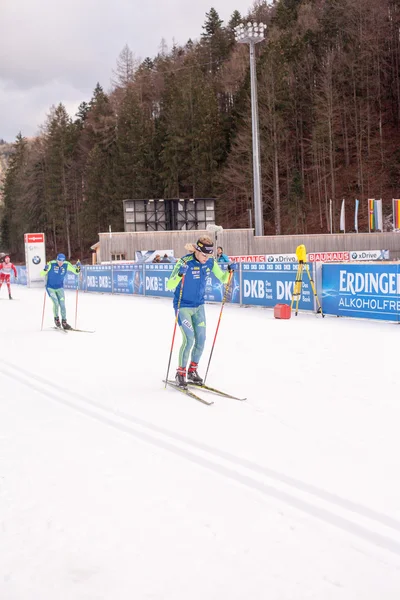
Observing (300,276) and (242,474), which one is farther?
(300,276)

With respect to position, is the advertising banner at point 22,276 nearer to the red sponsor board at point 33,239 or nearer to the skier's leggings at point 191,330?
the red sponsor board at point 33,239

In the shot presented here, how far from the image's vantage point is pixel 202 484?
4.54m

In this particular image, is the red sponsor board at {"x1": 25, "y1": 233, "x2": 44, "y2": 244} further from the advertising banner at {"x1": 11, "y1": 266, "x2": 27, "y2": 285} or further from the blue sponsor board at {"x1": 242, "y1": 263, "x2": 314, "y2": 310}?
the blue sponsor board at {"x1": 242, "y1": 263, "x2": 314, "y2": 310}

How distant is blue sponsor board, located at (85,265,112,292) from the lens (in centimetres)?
2930

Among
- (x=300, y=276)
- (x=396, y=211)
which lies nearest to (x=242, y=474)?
(x=300, y=276)

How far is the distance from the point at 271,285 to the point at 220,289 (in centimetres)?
288

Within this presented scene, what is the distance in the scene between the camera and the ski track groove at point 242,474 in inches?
149

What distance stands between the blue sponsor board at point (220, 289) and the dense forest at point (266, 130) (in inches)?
1247

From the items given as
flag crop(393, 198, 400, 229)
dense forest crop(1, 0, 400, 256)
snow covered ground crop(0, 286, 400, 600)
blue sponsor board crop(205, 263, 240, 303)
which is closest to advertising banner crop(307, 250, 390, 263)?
flag crop(393, 198, 400, 229)

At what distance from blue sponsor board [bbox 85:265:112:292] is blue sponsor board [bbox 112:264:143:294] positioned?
2.15ft

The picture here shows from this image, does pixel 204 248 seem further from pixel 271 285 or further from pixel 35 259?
pixel 35 259

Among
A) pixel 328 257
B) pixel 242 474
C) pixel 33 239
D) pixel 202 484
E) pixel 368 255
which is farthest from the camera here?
pixel 33 239

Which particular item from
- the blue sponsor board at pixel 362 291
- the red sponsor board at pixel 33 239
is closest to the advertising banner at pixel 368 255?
the blue sponsor board at pixel 362 291

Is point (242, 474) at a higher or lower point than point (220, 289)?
lower
